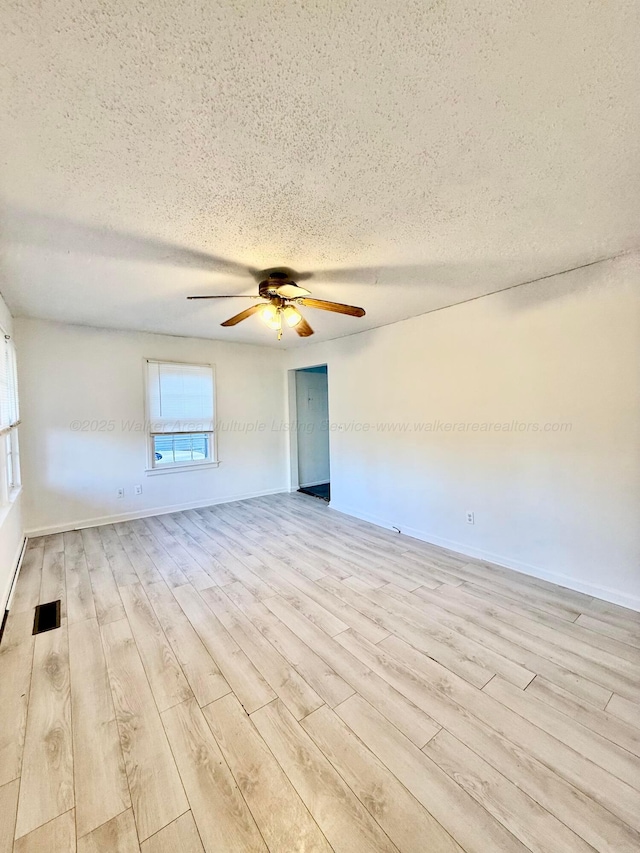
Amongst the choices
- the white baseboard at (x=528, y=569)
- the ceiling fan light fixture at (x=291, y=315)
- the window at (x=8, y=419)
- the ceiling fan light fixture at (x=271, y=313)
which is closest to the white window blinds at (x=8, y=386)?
the window at (x=8, y=419)

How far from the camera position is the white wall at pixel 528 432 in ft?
7.82

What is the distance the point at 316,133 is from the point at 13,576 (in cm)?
374

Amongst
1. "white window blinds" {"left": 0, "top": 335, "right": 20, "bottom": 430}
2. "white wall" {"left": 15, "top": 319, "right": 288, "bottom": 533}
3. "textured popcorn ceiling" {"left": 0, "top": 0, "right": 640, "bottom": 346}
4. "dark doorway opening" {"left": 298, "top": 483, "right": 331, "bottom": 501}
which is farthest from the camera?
"dark doorway opening" {"left": 298, "top": 483, "right": 331, "bottom": 501}

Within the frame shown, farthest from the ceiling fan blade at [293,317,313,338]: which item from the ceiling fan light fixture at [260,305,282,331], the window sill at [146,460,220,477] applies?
the window sill at [146,460,220,477]

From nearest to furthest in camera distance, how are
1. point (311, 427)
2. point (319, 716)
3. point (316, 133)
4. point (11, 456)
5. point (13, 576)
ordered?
1. point (316, 133)
2. point (319, 716)
3. point (13, 576)
4. point (11, 456)
5. point (311, 427)

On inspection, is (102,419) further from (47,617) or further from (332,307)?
(332,307)

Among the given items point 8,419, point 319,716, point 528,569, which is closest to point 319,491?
point 528,569

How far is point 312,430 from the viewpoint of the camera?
6.29m

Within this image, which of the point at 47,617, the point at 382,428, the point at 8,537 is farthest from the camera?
the point at 382,428

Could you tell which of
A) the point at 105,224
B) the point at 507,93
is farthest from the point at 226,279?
the point at 507,93

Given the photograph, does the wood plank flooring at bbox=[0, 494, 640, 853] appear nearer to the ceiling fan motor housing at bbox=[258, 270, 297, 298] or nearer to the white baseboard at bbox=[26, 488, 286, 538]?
the white baseboard at bbox=[26, 488, 286, 538]

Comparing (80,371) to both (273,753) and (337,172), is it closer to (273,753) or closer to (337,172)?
(337,172)

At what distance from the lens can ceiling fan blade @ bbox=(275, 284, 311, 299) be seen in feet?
7.52

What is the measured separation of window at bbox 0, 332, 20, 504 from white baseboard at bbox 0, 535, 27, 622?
0.54m
